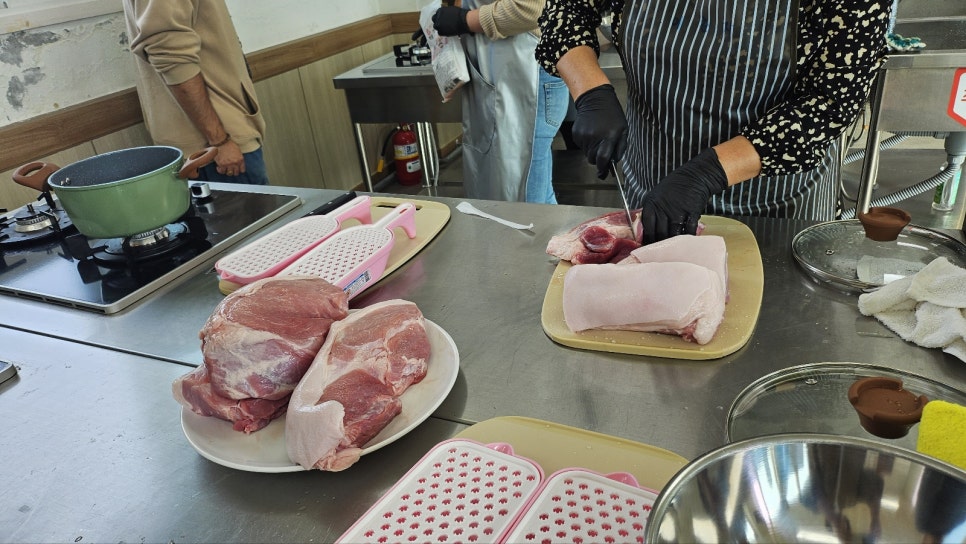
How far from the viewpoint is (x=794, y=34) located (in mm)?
1333

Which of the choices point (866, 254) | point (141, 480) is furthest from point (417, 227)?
point (866, 254)

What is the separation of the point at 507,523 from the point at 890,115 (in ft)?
8.52

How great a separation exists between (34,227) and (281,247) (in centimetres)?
77

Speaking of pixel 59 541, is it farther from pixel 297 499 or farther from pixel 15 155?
pixel 15 155

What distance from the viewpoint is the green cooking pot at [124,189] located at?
1.37 m

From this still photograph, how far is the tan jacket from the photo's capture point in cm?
230

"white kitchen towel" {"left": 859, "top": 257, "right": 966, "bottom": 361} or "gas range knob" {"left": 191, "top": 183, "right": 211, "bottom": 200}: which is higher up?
"gas range knob" {"left": 191, "top": 183, "right": 211, "bottom": 200}

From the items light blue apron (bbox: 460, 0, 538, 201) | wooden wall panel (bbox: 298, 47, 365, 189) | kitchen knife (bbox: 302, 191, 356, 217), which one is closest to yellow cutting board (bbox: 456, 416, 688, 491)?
kitchen knife (bbox: 302, 191, 356, 217)

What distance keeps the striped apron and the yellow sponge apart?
2.85ft

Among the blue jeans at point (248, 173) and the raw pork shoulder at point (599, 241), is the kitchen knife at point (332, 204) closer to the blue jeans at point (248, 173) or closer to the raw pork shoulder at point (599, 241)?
the raw pork shoulder at point (599, 241)

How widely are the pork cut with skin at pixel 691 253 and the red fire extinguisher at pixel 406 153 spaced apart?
3.64m

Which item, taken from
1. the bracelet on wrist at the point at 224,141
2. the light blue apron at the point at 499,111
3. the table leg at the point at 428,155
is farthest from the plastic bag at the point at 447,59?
the table leg at the point at 428,155

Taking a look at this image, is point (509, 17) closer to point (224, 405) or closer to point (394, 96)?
point (394, 96)

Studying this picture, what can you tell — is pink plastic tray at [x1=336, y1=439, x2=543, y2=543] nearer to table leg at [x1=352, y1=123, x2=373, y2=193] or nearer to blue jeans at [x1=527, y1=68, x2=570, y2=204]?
blue jeans at [x1=527, y1=68, x2=570, y2=204]
